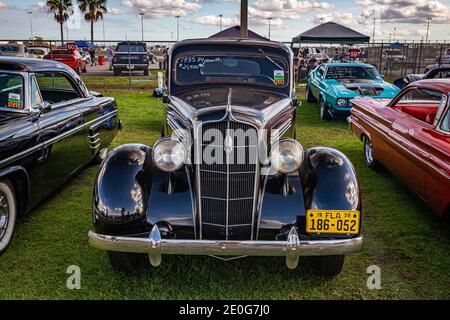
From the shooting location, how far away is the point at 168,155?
328cm

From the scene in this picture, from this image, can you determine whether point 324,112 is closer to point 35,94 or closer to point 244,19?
point 244,19

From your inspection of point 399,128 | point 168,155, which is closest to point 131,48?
point 399,128

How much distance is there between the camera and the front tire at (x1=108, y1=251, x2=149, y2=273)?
11.1ft

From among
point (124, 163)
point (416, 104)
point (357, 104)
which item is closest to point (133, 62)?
point (357, 104)

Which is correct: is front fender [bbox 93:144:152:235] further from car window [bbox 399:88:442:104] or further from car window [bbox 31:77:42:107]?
car window [bbox 399:88:442:104]

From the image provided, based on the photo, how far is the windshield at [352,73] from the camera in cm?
1081

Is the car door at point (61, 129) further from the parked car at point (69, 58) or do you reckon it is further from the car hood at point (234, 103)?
the parked car at point (69, 58)

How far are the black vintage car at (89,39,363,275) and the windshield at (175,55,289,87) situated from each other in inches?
54.8

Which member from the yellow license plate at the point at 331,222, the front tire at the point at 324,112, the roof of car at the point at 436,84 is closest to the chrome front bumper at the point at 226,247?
the yellow license plate at the point at 331,222

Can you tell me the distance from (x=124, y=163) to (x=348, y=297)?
1.97 m

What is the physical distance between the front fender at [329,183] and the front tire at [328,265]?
0.48 m

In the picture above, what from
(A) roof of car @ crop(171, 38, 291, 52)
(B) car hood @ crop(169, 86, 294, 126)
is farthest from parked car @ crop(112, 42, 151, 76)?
(B) car hood @ crop(169, 86, 294, 126)

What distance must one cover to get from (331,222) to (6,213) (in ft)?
9.03

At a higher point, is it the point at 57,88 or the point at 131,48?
the point at 131,48
